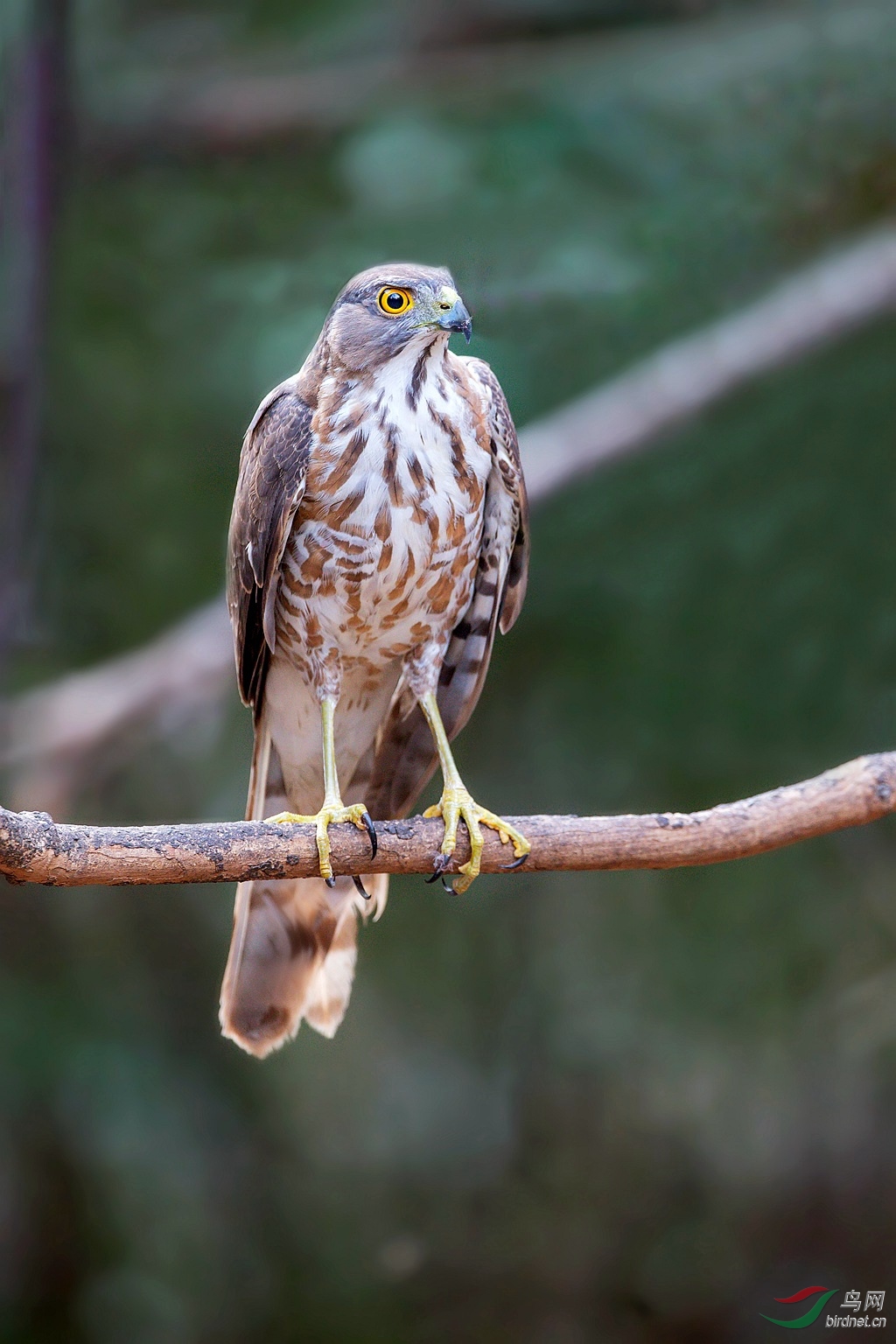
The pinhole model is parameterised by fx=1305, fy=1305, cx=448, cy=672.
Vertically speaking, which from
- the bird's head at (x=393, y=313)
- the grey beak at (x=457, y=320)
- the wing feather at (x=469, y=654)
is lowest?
the wing feather at (x=469, y=654)

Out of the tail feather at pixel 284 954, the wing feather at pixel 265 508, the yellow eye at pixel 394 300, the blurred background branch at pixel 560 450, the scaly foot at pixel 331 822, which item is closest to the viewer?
the scaly foot at pixel 331 822

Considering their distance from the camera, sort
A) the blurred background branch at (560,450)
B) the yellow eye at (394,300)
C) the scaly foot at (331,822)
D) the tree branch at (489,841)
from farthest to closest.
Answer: the blurred background branch at (560,450)
the yellow eye at (394,300)
the scaly foot at (331,822)
the tree branch at (489,841)

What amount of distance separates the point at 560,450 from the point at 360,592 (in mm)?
1712

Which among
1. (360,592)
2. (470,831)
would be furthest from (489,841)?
(360,592)

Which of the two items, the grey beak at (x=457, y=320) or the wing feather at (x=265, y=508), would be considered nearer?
the grey beak at (x=457, y=320)

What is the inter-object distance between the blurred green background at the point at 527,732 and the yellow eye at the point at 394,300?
1808mm

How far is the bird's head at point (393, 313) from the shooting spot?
266cm

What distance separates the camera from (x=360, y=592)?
9.61 ft

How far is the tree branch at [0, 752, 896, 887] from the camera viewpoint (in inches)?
92.3

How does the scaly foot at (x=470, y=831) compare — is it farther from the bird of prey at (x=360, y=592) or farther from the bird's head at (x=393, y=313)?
the bird's head at (x=393, y=313)

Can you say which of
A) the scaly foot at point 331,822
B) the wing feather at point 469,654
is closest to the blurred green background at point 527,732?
the wing feather at point 469,654

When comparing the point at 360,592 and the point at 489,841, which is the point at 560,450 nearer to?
the point at 360,592

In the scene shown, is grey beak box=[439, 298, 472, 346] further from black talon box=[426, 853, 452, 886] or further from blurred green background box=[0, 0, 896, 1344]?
blurred green background box=[0, 0, 896, 1344]

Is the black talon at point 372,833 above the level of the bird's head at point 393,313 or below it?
below
